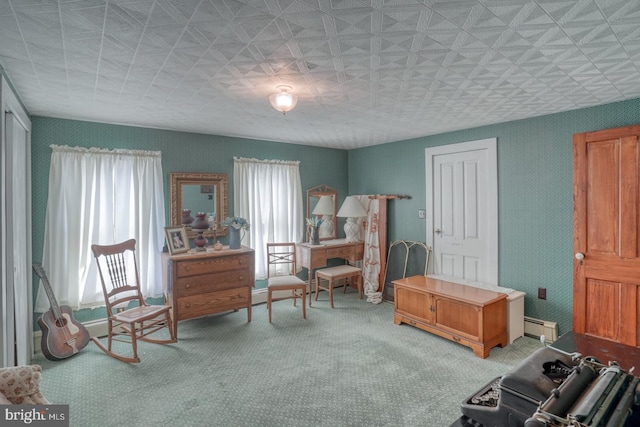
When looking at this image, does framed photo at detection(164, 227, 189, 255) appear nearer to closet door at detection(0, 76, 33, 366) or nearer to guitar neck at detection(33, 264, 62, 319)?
guitar neck at detection(33, 264, 62, 319)

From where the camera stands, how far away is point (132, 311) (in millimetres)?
3311

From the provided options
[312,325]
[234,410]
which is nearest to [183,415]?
[234,410]

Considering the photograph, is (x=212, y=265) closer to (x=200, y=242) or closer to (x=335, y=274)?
(x=200, y=242)

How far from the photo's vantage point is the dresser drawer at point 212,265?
363 centimetres

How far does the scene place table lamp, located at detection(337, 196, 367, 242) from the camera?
4945mm

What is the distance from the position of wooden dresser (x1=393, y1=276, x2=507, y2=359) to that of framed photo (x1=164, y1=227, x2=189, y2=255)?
8.30 ft

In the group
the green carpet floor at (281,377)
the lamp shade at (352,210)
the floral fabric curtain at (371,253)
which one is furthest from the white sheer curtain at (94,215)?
the floral fabric curtain at (371,253)

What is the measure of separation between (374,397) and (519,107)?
9.39ft

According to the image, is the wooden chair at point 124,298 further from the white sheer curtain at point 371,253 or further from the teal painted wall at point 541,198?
the teal painted wall at point 541,198

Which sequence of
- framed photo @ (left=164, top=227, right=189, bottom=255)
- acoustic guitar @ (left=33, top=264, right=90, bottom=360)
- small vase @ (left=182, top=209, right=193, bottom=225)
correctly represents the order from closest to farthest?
1. acoustic guitar @ (left=33, top=264, right=90, bottom=360)
2. framed photo @ (left=164, top=227, right=189, bottom=255)
3. small vase @ (left=182, top=209, right=193, bottom=225)

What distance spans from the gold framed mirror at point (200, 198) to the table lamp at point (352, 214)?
169cm

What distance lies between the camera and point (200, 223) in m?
3.97

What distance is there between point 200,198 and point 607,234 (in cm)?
431

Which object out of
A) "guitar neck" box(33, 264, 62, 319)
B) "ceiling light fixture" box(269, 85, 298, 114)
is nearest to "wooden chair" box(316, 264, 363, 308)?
"ceiling light fixture" box(269, 85, 298, 114)
